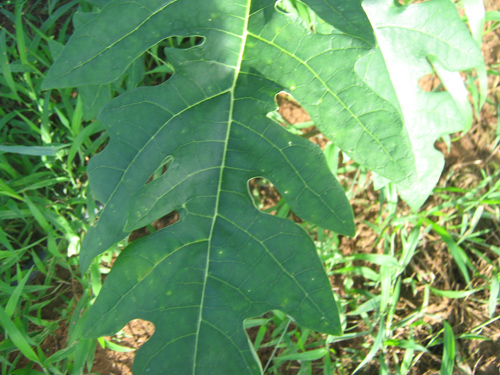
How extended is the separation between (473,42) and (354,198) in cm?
83

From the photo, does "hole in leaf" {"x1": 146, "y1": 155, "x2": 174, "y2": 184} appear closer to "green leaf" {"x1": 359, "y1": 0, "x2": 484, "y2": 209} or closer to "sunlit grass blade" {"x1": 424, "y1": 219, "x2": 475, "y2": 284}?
"green leaf" {"x1": 359, "y1": 0, "x2": 484, "y2": 209}

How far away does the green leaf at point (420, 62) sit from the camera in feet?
4.15

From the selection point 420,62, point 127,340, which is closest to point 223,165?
point 420,62

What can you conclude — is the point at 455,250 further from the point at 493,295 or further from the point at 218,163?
the point at 218,163

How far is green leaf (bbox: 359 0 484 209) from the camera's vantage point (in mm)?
1264

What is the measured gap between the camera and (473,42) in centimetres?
126

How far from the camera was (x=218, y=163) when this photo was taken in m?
1.08

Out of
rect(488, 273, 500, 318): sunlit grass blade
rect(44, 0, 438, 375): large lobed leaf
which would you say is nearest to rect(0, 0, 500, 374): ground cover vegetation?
rect(44, 0, 438, 375): large lobed leaf

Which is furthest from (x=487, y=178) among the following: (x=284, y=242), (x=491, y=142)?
(x=284, y=242)

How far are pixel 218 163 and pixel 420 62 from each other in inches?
29.2

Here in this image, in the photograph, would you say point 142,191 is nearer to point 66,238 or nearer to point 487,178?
point 66,238

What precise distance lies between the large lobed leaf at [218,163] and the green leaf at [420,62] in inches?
9.4

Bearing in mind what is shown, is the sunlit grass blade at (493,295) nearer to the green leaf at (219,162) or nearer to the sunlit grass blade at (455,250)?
the sunlit grass blade at (455,250)

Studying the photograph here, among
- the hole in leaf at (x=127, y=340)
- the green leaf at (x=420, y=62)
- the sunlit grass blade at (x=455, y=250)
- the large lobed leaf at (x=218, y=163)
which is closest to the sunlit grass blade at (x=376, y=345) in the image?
the sunlit grass blade at (x=455, y=250)
